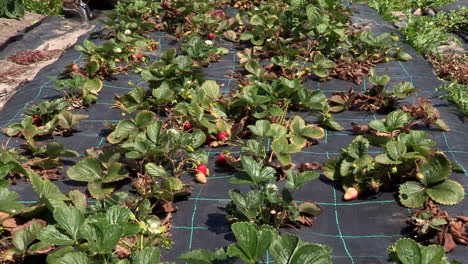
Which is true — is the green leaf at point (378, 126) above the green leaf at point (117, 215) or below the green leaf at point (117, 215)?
below

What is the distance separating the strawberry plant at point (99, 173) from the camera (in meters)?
3.41

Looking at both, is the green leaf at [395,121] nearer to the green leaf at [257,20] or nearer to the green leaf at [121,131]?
the green leaf at [121,131]

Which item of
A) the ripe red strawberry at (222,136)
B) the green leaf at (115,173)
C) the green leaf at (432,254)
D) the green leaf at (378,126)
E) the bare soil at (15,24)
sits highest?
the green leaf at (432,254)

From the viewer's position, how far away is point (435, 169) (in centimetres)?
317

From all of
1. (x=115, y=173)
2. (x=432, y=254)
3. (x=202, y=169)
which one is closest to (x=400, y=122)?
(x=202, y=169)

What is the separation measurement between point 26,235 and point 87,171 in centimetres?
83

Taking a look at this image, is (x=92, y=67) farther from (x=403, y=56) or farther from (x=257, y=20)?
(x=403, y=56)

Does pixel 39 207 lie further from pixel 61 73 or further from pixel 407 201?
pixel 61 73

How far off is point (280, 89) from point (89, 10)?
5359mm

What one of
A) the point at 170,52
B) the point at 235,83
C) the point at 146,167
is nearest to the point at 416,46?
the point at 235,83

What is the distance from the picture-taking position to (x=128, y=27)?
618cm

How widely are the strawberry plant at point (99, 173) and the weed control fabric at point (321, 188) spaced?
0.11 metres

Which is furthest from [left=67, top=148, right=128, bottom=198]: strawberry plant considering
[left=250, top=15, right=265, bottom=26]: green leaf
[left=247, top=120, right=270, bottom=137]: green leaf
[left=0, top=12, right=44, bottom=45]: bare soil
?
[left=0, top=12, right=44, bottom=45]: bare soil

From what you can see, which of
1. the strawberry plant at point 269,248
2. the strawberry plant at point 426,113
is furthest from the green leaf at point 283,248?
the strawberry plant at point 426,113
